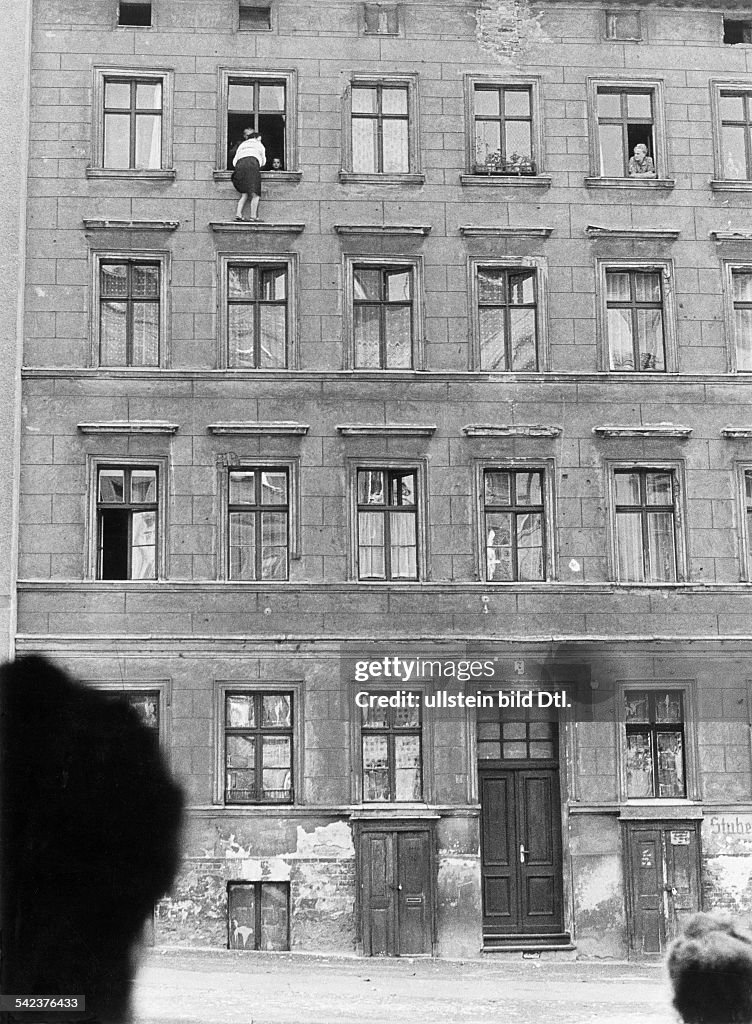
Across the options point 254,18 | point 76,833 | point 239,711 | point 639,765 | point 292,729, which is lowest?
point 76,833

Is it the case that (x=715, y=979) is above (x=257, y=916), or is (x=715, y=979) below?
below

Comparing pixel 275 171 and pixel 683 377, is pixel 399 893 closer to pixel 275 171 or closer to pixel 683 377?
pixel 683 377

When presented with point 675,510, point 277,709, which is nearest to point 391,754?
point 277,709

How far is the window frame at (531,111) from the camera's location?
18984 millimetres

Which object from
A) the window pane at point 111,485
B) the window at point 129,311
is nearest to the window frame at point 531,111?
the window at point 129,311

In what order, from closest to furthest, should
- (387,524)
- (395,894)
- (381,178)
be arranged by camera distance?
1. (395,894)
2. (387,524)
3. (381,178)

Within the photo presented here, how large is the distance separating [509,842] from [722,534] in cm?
465

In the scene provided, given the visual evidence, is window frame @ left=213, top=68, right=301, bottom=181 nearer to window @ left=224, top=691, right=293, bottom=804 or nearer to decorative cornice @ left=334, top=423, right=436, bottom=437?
decorative cornice @ left=334, top=423, right=436, bottom=437

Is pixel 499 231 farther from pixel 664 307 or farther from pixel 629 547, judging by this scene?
pixel 629 547

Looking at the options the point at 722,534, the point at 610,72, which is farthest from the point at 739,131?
the point at 722,534

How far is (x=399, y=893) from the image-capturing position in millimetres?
17828

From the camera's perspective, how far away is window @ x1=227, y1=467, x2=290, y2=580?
1820 cm

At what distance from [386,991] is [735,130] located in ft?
37.9

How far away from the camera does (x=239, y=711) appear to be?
18062mm
